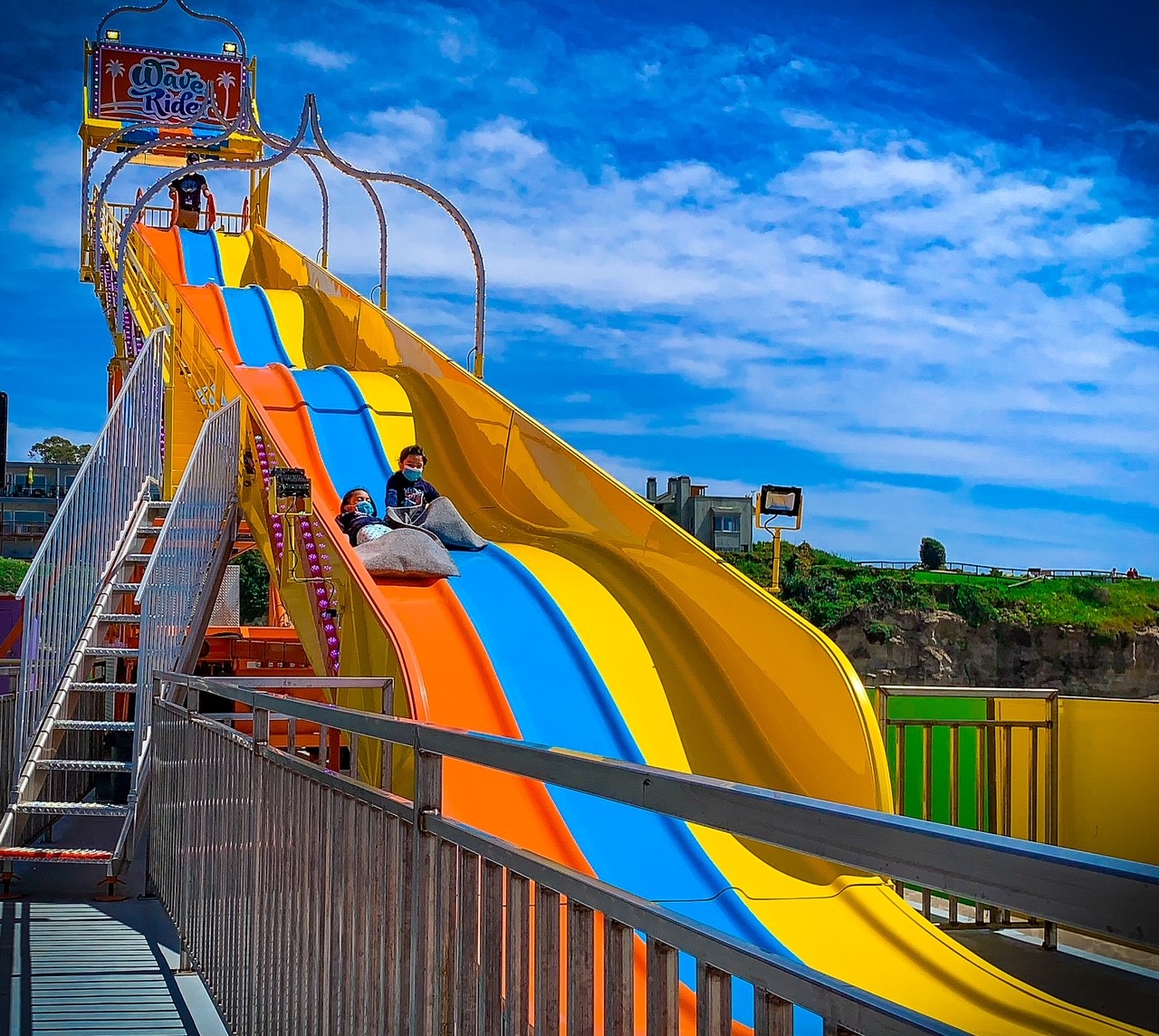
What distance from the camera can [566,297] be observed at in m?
107

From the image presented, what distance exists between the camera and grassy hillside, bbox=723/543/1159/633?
6350 cm

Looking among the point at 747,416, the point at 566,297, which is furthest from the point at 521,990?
the point at 747,416

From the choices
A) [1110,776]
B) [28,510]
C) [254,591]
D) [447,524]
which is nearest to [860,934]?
[1110,776]

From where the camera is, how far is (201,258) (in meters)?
24.6

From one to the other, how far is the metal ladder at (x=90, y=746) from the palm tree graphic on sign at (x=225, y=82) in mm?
18369

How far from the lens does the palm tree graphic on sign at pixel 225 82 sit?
92.7ft

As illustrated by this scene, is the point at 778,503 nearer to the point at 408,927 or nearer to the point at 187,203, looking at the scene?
the point at 408,927

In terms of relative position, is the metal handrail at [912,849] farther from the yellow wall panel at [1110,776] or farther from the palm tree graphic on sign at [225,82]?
the palm tree graphic on sign at [225,82]

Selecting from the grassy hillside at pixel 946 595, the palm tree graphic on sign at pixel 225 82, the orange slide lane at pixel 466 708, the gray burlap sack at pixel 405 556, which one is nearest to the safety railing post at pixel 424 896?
the orange slide lane at pixel 466 708

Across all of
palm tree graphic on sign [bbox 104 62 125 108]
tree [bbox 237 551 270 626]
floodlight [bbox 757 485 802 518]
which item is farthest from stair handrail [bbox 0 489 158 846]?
tree [bbox 237 551 270 626]

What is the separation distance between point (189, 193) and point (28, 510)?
57.2 metres

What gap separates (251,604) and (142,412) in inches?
2383

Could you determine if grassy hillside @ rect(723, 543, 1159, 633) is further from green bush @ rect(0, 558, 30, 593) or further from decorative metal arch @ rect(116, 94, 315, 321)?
decorative metal arch @ rect(116, 94, 315, 321)

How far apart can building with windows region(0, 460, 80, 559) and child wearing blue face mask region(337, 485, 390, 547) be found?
2332 inches
